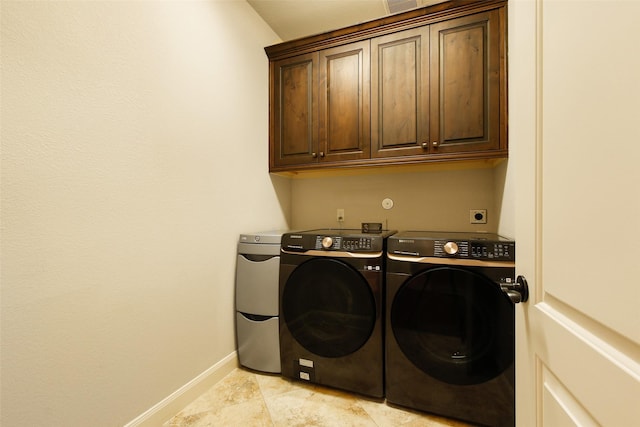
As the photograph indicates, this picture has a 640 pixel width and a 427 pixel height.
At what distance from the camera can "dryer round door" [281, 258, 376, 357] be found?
153 centimetres

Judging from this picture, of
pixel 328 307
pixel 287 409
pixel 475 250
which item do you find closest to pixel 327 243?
pixel 328 307

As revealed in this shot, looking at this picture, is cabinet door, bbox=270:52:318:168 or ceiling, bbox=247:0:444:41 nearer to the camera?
ceiling, bbox=247:0:444:41

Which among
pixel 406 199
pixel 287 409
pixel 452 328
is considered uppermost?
pixel 406 199

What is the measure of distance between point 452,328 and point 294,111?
1.82m

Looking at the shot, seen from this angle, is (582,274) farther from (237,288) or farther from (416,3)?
(416,3)

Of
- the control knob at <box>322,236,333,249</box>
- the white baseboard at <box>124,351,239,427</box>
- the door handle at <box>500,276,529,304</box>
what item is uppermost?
the control knob at <box>322,236,333,249</box>

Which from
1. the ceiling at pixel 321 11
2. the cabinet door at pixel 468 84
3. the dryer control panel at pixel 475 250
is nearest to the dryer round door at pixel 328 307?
the dryer control panel at pixel 475 250

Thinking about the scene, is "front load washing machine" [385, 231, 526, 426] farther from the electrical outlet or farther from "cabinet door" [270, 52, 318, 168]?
"cabinet door" [270, 52, 318, 168]

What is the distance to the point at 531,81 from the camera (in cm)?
67

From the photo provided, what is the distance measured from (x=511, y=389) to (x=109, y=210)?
6.50 ft

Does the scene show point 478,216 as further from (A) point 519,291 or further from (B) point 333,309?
(A) point 519,291

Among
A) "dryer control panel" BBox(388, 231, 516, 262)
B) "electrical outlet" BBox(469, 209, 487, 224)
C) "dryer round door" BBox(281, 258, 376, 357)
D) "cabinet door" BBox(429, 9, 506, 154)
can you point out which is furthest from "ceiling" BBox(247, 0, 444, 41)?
"dryer round door" BBox(281, 258, 376, 357)

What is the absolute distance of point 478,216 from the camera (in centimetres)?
199

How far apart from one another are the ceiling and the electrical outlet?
149 cm
